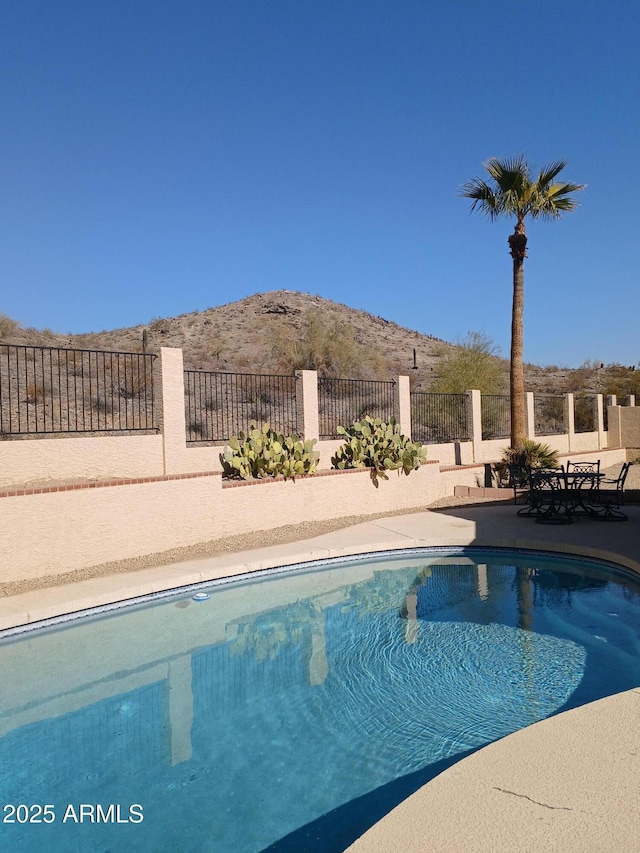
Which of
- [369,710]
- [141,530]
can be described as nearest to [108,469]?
[141,530]

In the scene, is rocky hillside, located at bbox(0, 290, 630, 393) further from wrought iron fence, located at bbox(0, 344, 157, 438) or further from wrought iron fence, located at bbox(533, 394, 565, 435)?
wrought iron fence, located at bbox(0, 344, 157, 438)

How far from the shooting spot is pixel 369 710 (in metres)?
4.70

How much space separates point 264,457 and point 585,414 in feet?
60.9

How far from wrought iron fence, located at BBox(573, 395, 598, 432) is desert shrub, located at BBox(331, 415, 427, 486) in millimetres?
13253

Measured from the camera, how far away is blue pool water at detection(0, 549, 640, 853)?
11.4 feet

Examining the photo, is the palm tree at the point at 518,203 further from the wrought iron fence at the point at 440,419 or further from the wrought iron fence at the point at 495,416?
the wrought iron fence at the point at 495,416

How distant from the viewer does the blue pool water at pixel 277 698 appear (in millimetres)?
3473

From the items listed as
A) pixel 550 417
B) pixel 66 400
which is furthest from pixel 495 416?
pixel 66 400

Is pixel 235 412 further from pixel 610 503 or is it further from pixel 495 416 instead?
pixel 610 503

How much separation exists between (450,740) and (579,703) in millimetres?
1194

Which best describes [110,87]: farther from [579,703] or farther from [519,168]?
[579,703]

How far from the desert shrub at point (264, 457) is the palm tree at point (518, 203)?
297 inches

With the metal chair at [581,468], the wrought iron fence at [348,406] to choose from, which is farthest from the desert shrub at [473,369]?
the metal chair at [581,468]

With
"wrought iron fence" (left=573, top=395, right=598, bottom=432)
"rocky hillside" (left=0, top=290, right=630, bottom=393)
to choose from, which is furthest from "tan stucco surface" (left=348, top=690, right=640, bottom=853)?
"rocky hillside" (left=0, top=290, right=630, bottom=393)
